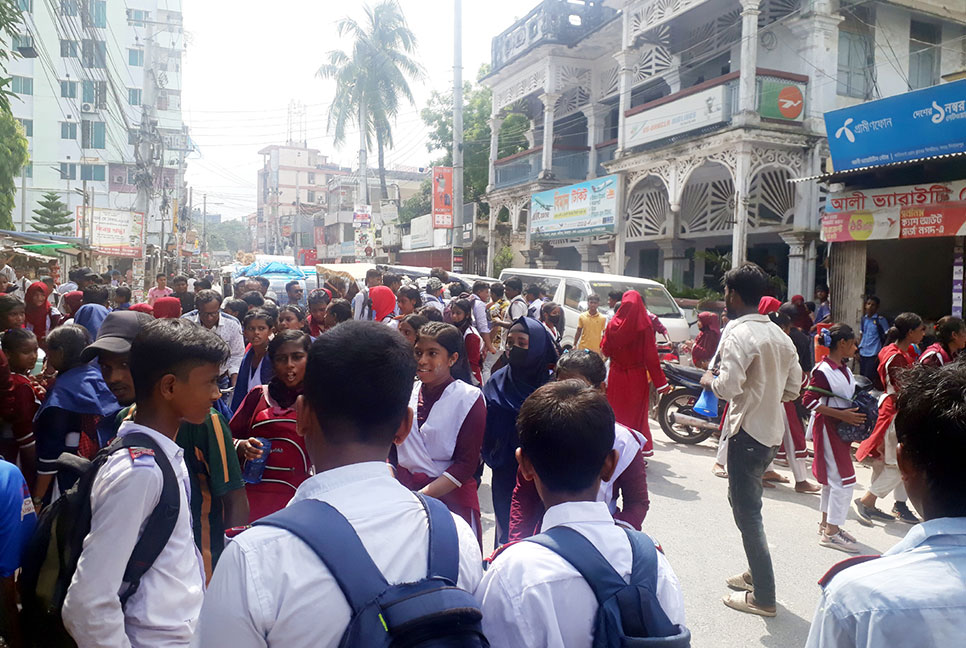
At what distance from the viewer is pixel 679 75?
17500 mm

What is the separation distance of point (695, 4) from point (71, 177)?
47460mm

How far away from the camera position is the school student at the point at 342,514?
1.11 metres

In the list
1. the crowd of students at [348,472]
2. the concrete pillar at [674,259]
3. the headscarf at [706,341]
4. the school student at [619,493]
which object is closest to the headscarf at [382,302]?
the crowd of students at [348,472]

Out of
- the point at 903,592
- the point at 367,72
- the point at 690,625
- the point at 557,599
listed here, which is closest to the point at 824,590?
the point at 903,592

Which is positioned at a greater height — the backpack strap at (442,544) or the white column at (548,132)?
the white column at (548,132)

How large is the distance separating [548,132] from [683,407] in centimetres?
1446

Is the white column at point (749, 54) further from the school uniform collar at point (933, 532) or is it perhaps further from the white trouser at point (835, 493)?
the school uniform collar at point (933, 532)

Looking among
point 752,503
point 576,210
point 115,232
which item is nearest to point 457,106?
point 576,210

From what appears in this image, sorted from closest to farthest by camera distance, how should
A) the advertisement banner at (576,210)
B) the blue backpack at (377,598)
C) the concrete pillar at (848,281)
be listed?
the blue backpack at (377,598), the concrete pillar at (848,281), the advertisement banner at (576,210)

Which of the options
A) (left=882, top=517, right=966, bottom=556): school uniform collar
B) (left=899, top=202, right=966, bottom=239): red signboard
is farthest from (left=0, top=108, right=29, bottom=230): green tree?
(left=882, top=517, right=966, bottom=556): school uniform collar

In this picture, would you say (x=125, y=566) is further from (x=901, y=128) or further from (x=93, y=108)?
(x=93, y=108)

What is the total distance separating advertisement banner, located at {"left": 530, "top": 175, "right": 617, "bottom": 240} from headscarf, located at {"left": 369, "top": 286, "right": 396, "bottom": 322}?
1065 centimetres

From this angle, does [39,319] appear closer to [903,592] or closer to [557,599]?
[557,599]

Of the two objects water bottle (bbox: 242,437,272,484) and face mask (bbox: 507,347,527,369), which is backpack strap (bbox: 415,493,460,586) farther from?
face mask (bbox: 507,347,527,369)
